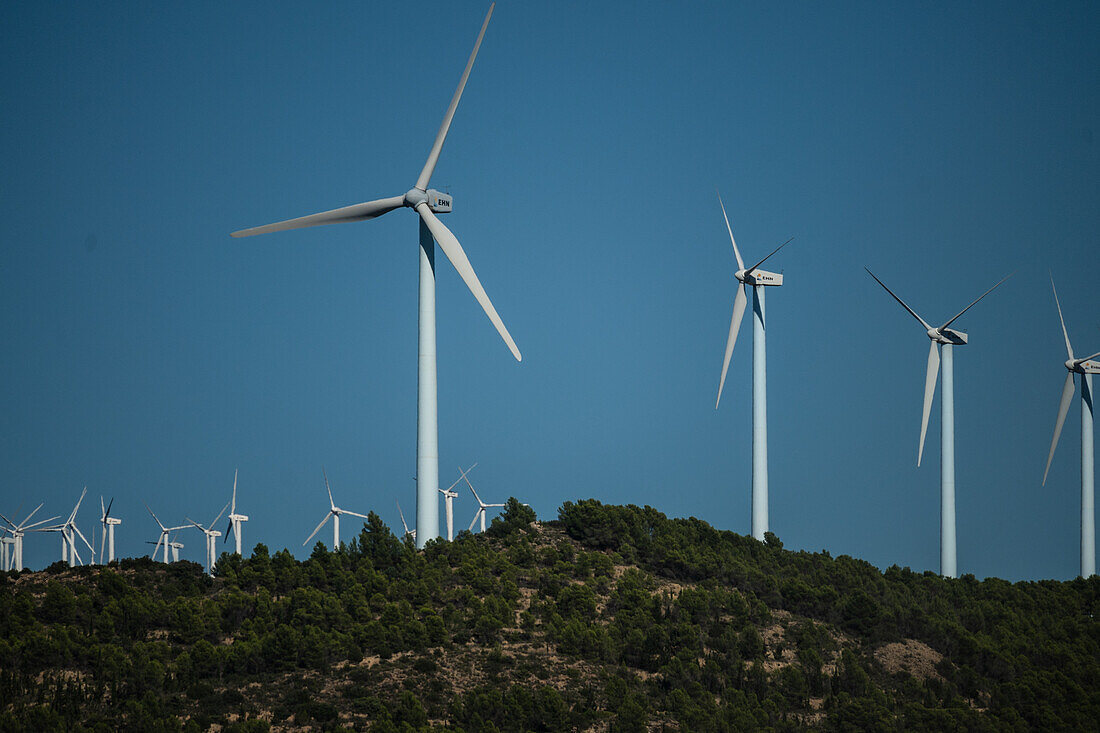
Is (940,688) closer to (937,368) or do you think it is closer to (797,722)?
(797,722)

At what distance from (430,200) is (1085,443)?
59059 millimetres

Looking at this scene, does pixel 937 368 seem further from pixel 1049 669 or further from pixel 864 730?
pixel 864 730

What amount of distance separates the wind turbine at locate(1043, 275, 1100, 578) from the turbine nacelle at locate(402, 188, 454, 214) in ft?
182

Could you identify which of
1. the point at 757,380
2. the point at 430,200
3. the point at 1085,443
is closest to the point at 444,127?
the point at 430,200

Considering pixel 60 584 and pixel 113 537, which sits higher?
pixel 113 537

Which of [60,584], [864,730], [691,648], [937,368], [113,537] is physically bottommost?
[864,730]

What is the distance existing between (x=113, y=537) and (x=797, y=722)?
310 feet

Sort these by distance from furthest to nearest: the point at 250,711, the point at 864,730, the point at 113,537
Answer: the point at 113,537 → the point at 864,730 → the point at 250,711


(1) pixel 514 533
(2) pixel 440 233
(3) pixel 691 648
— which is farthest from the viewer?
(1) pixel 514 533

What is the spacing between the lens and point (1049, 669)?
52.4 m

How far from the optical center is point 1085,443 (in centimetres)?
8969

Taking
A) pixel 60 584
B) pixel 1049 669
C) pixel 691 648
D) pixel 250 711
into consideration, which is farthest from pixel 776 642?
pixel 60 584

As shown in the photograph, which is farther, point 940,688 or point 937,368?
point 937,368

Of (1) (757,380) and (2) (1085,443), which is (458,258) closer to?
(1) (757,380)
